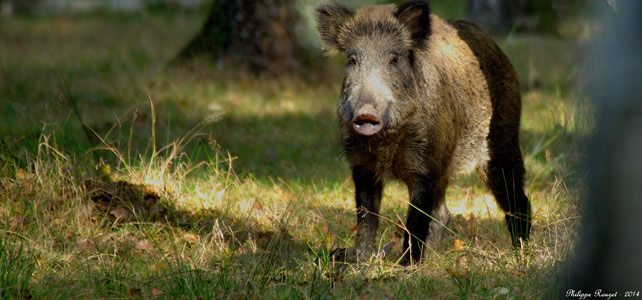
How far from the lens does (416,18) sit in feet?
16.8

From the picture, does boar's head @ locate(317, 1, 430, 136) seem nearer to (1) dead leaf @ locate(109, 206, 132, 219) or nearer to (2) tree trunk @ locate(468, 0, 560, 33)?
(1) dead leaf @ locate(109, 206, 132, 219)

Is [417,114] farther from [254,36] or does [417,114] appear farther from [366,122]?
[254,36]

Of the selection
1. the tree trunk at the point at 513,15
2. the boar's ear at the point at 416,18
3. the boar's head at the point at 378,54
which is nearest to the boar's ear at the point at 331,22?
the boar's head at the point at 378,54

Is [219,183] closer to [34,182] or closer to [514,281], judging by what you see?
[34,182]

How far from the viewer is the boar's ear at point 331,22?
5281mm

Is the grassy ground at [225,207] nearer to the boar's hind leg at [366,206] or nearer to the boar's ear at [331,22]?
the boar's hind leg at [366,206]

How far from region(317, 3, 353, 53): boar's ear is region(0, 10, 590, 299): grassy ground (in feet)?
3.57

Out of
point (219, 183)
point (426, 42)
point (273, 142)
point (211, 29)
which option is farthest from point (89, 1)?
point (426, 42)

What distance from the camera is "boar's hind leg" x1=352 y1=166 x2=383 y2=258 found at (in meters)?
5.16

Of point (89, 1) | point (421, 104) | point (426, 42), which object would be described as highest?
point (426, 42)

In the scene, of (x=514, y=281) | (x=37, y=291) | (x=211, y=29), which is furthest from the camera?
(x=211, y=29)

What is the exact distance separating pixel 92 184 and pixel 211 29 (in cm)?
549

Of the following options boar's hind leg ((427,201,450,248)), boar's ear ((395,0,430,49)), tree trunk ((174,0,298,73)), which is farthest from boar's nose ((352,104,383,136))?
tree trunk ((174,0,298,73))

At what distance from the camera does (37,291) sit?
14.0 ft
